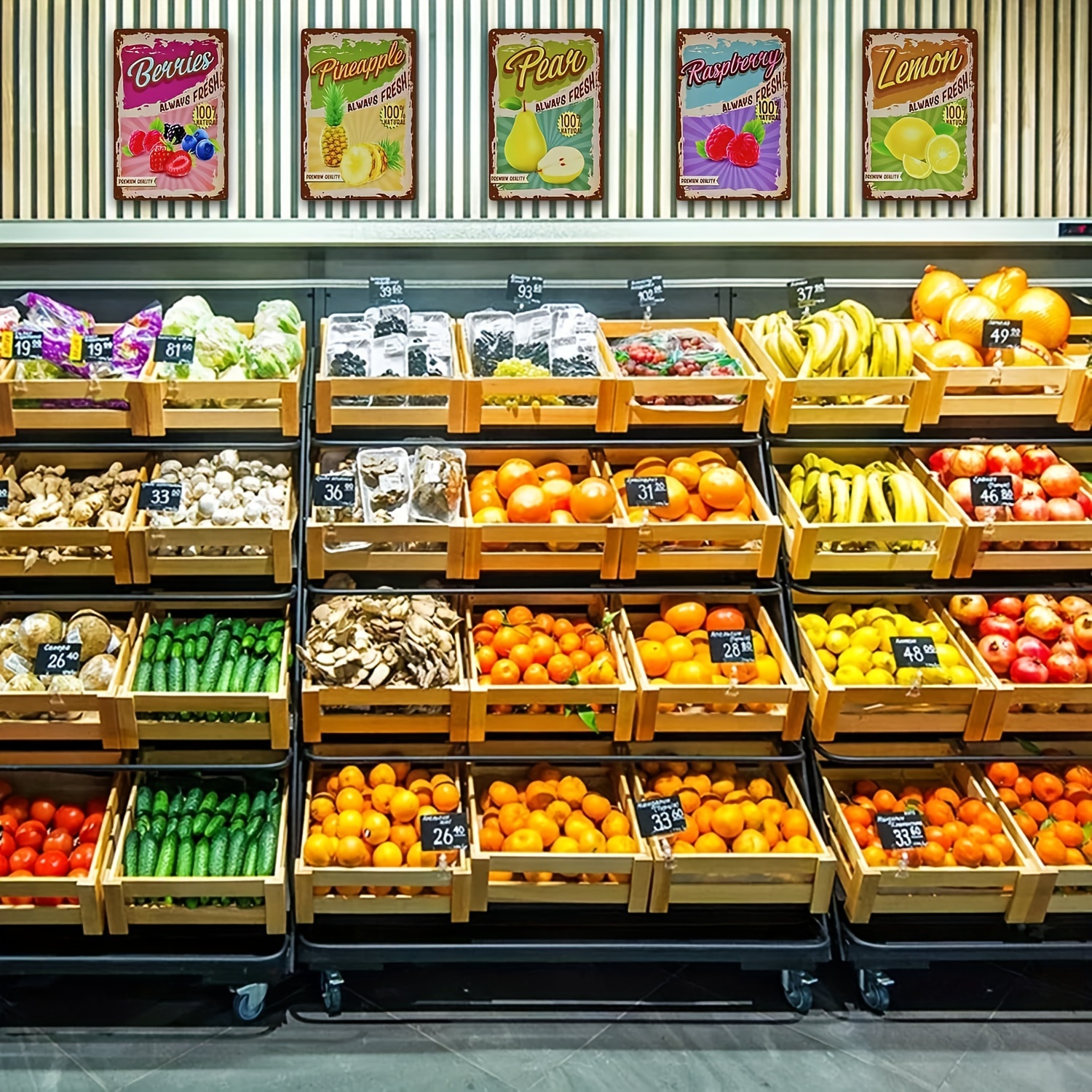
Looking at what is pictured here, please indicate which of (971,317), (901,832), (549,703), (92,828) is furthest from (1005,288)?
(92,828)

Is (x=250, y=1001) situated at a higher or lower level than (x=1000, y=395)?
lower

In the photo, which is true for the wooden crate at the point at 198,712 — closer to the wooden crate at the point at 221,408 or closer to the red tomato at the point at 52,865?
the red tomato at the point at 52,865

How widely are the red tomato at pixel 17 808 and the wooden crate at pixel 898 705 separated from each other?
2534 mm

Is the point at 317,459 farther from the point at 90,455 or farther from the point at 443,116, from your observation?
the point at 443,116

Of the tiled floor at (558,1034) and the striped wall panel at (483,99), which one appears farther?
the striped wall panel at (483,99)

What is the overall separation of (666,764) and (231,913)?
145 cm

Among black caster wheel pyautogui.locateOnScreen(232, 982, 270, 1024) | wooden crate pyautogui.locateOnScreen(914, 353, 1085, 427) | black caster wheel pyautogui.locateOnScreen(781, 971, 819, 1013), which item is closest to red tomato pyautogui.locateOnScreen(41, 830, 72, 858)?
black caster wheel pyautogui.locateOnScreen(232, 982, 270, 1024)

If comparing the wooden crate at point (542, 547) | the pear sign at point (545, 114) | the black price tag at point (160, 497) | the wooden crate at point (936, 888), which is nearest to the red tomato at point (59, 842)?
the black price tag at point (160, 497)

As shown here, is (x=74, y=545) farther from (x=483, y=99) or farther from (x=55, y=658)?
(x=483, y=99)

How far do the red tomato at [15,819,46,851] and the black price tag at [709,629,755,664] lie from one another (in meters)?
2.16

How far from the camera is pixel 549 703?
362cm

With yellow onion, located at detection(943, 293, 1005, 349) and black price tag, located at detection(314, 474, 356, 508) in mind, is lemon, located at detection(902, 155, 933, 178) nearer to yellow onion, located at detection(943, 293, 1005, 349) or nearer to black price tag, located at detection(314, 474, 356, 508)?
yellow onion, located at detection(943, 293, 1005, 349)

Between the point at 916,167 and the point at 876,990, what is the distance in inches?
115

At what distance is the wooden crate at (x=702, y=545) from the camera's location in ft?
12.1
